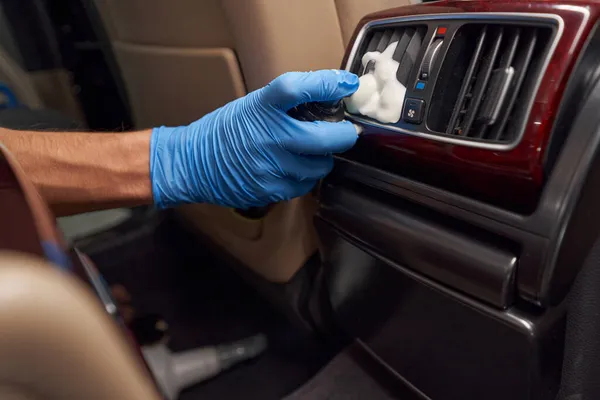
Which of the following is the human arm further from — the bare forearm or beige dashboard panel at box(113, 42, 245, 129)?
beige dashboard panel at box(113, 42, 245, 129)

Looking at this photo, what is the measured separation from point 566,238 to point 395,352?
0.43 m

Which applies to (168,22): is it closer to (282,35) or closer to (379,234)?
(282,35)

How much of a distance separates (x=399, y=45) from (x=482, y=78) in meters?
0.14

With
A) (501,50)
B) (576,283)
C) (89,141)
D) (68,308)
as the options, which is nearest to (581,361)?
(576,283)

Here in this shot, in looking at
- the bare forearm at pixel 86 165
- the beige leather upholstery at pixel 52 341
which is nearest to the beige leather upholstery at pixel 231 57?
the bare forearm at pixel 86 165

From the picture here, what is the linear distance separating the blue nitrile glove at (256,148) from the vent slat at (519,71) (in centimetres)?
22

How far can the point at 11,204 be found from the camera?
445 mm

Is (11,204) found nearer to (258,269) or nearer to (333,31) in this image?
(333,31)

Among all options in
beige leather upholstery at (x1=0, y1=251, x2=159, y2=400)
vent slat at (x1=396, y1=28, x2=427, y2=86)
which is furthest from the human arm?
beige leather upholstery at (x1=0, y1=251, x2=159, y2=400)

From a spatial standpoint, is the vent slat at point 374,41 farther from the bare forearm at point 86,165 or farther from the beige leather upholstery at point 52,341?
the beige leather upholstery at point 52,341

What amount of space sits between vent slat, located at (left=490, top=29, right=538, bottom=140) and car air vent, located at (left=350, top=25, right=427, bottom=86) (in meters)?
0.13

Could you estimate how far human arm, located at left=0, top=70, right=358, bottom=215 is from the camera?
2.40 ft

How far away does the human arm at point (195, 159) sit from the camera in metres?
0.73

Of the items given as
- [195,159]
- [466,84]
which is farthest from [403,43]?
[195,159]
